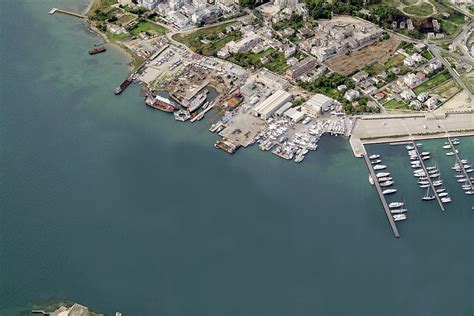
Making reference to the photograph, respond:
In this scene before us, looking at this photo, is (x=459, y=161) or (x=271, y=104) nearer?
(x=459, y=161)

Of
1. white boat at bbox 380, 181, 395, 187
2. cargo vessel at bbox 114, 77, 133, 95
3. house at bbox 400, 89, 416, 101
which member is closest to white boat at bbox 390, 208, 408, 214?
white boat at bbox 380, 181, 395, 187

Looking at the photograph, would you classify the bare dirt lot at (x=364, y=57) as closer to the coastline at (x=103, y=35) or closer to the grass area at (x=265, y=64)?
the grass area at (x=265, y=64)

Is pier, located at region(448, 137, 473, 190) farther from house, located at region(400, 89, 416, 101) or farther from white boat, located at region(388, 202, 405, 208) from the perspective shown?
white boat, located at region(388, 202, 405, 208)

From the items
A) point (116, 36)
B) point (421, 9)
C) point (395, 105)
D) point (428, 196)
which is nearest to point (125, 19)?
point (116, 36)

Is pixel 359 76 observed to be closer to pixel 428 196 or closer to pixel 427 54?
pixel 427 54

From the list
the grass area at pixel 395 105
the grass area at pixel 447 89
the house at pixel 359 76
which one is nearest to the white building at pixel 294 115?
the house at pixel 359 76

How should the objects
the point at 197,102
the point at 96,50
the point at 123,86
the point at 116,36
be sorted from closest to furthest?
1. the point at 197,102
2. the point at 123,86
3. the point at 96,50
4. the point at 116,36

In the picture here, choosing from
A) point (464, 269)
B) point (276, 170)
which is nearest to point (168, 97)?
point (276, 170)
